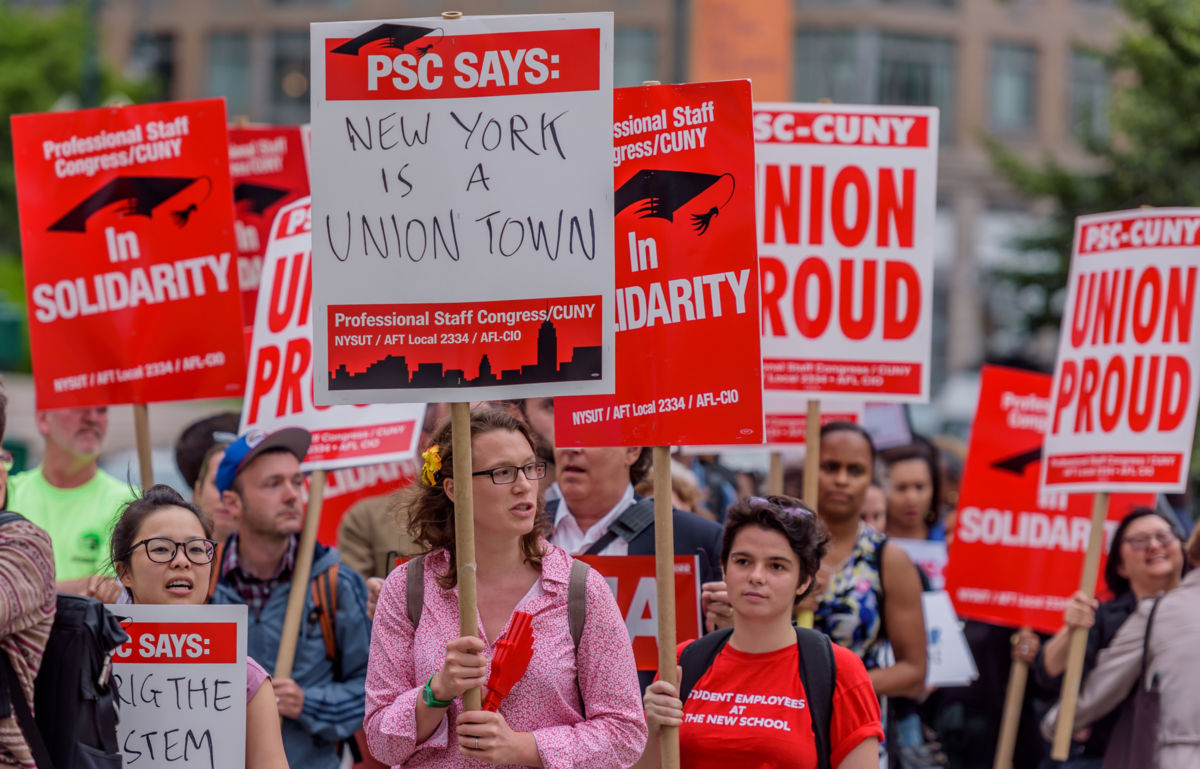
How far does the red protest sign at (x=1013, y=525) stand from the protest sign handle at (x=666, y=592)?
3232 millimetres

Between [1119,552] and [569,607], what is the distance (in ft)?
11.0

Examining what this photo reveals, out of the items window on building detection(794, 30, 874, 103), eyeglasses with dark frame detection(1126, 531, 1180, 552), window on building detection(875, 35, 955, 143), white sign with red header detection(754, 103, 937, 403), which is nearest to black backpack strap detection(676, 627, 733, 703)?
white sign with red header detection(754, 103, 937, 403)

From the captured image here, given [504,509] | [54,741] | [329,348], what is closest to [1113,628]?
[504,509]

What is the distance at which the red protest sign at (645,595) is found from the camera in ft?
15.4

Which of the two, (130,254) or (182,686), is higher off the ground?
(130,254)

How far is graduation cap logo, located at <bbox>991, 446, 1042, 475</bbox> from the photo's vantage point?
7.24 metres

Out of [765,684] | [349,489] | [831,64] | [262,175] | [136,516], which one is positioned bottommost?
[765,684]

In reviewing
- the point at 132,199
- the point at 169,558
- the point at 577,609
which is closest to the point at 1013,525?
the point at 577,609

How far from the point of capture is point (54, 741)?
346 cm

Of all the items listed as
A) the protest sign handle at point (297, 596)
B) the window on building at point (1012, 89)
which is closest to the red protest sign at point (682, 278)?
the protest sign handle at point (297, 596)

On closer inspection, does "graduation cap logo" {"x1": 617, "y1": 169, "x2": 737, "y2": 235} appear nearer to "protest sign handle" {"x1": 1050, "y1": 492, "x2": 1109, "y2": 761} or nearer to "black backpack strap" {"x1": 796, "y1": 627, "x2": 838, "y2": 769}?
"black backpack strap" {"x1": 796, "y1": 627, "x2": 838, "y2": 769}

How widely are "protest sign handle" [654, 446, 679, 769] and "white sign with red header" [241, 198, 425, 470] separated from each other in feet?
5.82

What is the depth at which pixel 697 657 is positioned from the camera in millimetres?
4363

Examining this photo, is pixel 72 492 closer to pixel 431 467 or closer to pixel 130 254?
pixel 130 254
